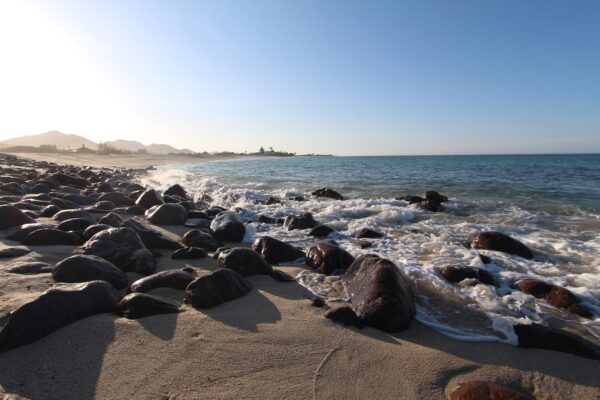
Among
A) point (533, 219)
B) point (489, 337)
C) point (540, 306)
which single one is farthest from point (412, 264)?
point (533, 219)

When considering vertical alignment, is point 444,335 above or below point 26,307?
below

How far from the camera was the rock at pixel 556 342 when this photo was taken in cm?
260

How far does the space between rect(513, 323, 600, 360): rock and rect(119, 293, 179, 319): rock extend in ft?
9.47

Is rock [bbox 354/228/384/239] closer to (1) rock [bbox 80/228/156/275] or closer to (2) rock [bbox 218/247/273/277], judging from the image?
(2) rock [bbox 218/247/273/277]

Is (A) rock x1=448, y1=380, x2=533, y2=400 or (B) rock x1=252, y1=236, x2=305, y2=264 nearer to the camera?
(A) rock x1=448, y1=380, x2=533, y2=400

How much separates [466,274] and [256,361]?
2.94 meters

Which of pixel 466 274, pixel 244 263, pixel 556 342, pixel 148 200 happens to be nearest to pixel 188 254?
pixel 244 263

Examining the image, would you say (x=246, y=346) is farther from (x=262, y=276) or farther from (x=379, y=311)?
(x=262, y=276)

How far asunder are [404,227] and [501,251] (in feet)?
6.69

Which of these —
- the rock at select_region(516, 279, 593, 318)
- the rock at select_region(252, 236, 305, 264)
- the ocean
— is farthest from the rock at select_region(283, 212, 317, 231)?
the rock at select_region(516, 279, 593, 318)

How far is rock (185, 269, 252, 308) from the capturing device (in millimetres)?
3029

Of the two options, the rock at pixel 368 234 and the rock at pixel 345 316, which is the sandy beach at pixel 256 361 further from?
the rock at pixel 368 234

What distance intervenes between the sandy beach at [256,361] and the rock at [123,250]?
840 mm

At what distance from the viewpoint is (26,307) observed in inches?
91.3
